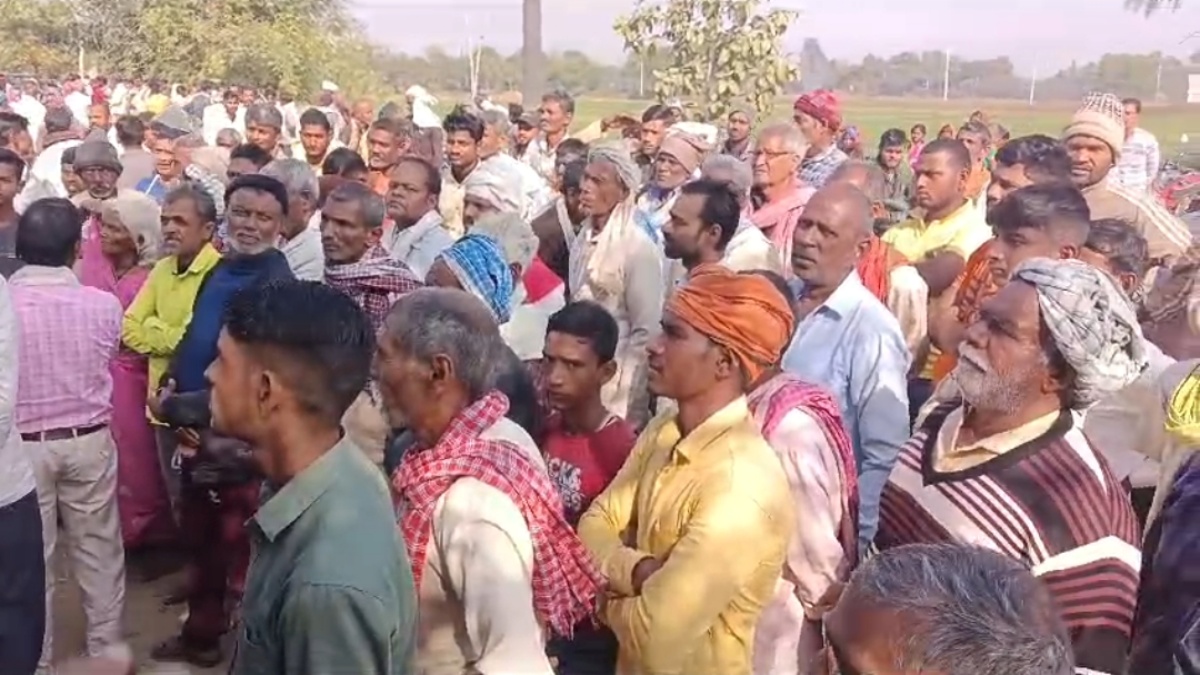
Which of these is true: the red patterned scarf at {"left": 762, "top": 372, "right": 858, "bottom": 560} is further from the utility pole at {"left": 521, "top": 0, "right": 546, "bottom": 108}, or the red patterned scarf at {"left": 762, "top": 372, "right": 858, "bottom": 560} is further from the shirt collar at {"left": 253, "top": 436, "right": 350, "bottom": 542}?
the utility pole at {"left": 521, "top": 0, "right": 546, "bottom": 108}

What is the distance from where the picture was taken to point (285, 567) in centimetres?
186

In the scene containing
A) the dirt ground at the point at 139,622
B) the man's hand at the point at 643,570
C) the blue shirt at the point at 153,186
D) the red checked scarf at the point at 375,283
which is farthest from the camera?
the blue shirt at the point at 153,186

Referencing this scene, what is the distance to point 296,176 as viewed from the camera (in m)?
5.89

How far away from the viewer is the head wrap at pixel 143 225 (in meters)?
5.45

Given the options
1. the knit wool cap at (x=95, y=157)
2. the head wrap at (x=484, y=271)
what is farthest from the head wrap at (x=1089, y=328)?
the knit wool cap at (x=95, y=157)

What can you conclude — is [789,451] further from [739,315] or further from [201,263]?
[201,263]

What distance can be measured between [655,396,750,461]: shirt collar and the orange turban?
0.11m

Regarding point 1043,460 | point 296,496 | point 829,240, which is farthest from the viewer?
point 829,240

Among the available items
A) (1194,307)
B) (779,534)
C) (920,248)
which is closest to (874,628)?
(779,534)

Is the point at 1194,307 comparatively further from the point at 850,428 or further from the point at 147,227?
the point at 147,227

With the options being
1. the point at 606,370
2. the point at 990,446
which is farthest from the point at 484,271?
the point at 990,446

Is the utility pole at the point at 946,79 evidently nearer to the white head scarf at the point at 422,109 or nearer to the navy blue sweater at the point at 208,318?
the white head scarf at the point at 422,109

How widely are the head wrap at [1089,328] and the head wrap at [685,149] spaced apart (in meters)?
4.13

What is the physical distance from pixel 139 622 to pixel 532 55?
418 inches
